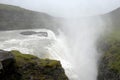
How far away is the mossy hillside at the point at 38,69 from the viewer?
142 feet

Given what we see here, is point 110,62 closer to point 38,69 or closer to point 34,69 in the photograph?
point 38,69

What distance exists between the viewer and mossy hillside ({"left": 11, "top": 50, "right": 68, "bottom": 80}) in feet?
142

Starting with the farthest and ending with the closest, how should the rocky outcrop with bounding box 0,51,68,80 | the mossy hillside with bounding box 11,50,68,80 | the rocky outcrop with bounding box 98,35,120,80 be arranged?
the rocky outcrop with bounding box 98,35,120,80 → the mossy hillside with bounding box 11,50,68,80 → the rocky outcrop with bounding box 0,51,68,80

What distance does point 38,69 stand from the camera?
4512cm

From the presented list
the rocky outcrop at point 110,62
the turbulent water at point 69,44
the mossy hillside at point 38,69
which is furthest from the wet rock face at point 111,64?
the mossy hillside at point 38,69

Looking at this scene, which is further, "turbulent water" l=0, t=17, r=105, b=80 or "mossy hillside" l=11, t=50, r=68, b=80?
"turbulent water" l=0, t=17, r=105, b=80

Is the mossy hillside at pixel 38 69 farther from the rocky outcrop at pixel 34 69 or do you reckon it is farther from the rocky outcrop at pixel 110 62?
the rocky outcrop at pixel 110 62

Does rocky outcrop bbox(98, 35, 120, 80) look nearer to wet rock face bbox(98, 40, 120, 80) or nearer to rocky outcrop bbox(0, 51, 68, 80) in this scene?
wet rock face bbox(98, 40, 120, 80)

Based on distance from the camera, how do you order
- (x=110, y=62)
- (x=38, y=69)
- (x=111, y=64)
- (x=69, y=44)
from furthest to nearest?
1. (x=69, y=44)
2. (x=110, y=62)
3. (x=111, y=64)
4. (x=38, y=69)

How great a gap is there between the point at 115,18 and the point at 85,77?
75632 millimetres

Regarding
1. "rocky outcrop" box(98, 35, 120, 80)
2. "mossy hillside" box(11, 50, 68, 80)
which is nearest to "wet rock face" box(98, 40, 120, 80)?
"rocky outcrop" box(98, 35, 120, 80)

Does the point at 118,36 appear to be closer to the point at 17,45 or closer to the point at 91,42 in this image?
the point at 91,42

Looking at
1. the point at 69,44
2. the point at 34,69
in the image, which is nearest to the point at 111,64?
the point at 34,69

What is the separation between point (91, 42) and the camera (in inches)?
4744
